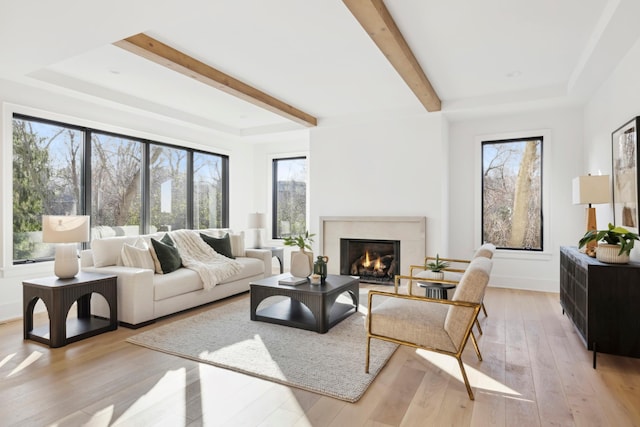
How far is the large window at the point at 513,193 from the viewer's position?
527 centimetres

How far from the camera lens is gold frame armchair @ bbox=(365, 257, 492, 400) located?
2.30 m

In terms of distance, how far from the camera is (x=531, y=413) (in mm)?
2111

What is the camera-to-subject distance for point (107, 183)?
5.08 meters

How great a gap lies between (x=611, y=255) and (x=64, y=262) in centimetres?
449

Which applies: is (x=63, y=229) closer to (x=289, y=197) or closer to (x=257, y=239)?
(x=257, y=239)

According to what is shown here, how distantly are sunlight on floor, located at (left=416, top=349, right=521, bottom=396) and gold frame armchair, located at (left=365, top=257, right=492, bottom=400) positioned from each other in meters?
0.20

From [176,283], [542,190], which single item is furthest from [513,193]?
[176,283]

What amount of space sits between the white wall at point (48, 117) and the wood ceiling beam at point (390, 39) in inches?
137

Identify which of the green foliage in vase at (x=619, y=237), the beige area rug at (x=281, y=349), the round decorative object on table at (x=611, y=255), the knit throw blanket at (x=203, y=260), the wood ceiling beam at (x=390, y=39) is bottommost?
the beige area rug at (x=281, y=349)

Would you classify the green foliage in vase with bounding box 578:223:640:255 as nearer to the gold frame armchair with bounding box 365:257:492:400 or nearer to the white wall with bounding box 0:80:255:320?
the gold frame armchair with bounding box 365:257:492:400

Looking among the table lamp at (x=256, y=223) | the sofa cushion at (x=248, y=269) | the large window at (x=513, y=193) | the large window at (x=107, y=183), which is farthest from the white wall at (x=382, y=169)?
the large window at (x=107, y=183)

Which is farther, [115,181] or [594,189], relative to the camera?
[115,181]

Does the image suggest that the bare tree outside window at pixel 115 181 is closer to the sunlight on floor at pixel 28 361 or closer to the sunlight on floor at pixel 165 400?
the sunlight on floor at pixel 28 361

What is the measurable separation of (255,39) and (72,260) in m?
2.58
